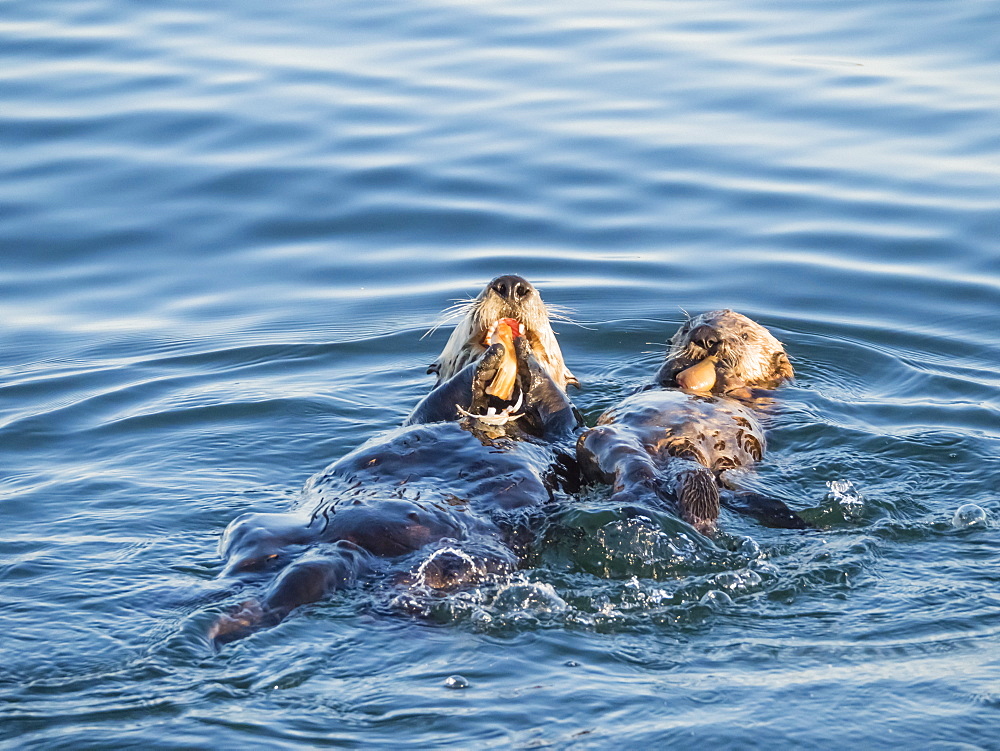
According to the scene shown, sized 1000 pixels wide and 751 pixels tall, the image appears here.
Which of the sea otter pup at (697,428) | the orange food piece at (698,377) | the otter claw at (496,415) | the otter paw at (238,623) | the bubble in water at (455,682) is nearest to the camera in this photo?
the bubble in water at (455,682)

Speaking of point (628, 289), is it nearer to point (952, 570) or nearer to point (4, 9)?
point (952, 570)

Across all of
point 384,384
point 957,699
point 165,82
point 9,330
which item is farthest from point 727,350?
point 165,82

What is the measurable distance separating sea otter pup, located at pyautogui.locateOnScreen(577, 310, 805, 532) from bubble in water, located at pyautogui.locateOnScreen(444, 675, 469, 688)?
1.27m

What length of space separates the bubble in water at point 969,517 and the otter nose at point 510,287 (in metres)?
1.99

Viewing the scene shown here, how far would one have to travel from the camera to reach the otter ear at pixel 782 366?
664cm

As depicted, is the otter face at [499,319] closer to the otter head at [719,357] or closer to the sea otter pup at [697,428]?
the sea otter pup at [697,428]

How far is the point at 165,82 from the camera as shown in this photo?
11.8 meters

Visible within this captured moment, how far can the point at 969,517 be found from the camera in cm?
489

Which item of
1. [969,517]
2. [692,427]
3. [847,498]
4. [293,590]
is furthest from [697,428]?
[293,590]

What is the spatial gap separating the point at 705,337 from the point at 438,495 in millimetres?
2072

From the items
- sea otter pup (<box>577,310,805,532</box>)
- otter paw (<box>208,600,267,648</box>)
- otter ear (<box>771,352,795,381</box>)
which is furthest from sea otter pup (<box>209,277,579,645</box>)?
otter ear (<box>771,352,795,381</box>)

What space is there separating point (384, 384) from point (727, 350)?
182 cm

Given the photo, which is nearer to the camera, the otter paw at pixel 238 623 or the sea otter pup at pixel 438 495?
the otter paw at pixel 238 623

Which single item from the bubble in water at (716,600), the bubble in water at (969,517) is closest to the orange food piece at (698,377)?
the bubble in water at (969,517)
